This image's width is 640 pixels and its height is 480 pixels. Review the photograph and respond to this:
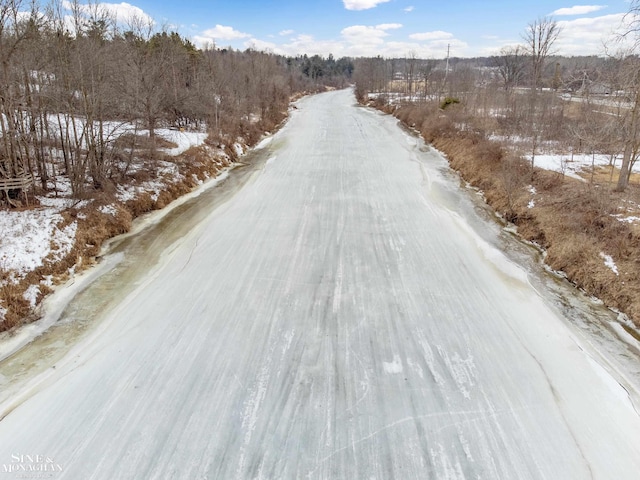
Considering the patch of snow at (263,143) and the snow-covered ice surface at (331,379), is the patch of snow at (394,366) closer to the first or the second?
the snow-covered ice surface at (331,379)

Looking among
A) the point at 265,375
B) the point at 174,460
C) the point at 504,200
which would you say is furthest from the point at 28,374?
the point at 504,200

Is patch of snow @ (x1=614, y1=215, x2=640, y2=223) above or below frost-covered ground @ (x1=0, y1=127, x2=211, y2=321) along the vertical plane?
above

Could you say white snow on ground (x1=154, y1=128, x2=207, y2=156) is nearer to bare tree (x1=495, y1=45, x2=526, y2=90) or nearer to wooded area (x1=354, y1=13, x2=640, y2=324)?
wooded area (x1=354, y1=13, x2=640, y2=324)

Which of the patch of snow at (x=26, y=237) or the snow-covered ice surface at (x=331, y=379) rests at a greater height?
the patch of snow at (x=26, y=237)

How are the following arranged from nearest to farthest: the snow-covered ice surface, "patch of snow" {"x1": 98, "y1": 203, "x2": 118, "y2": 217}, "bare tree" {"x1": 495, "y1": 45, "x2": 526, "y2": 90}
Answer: the snow-covered ice surface, "patch of snow" {"x1": 98, "y1": 203, "x2": 118, "y2": 217}, "bare tree" {"x1": 495, "y1": 45, "x2": 526, "y2": 90}

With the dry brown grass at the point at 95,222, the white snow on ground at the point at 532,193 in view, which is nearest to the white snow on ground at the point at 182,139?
the dry brown grass at the point at 95,222

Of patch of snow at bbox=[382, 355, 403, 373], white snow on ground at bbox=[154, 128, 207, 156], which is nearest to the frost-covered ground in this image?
white snow on ground at bbox=[154, 128, 207, 156]

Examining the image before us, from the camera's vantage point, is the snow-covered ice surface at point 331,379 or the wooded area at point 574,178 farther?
the wooded area at point 574,178
